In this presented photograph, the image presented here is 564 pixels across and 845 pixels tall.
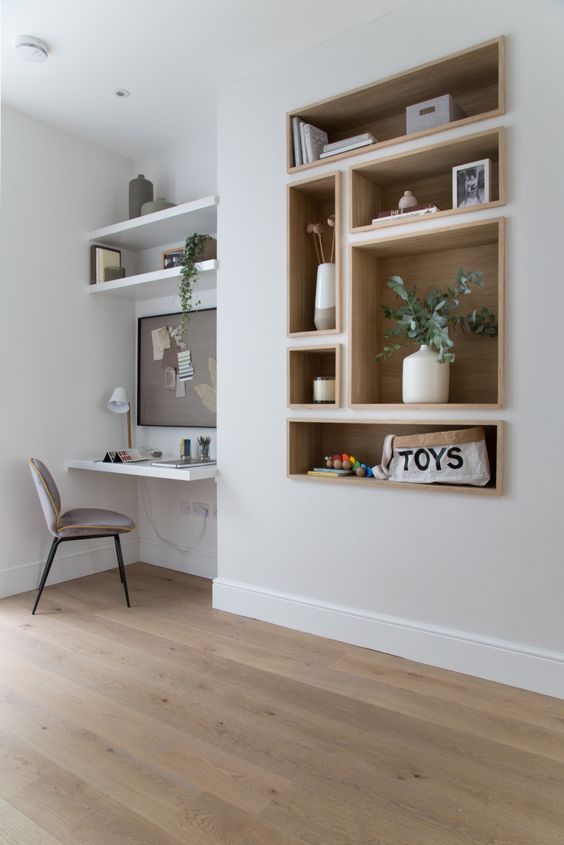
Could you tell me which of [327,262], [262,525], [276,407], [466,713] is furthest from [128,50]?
[466,713]

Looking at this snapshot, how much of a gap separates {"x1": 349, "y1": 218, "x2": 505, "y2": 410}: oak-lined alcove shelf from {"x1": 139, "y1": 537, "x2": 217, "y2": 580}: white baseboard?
1553 mm

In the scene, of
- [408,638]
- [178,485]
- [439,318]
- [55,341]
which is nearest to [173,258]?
[55,341]

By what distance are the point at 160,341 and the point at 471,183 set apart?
2163 mm

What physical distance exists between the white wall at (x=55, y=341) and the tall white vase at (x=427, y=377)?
2.03m

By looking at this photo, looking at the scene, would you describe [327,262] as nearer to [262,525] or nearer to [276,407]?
[276,407]

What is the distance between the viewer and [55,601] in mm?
3193

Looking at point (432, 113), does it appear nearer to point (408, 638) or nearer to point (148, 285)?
point (148, 285)

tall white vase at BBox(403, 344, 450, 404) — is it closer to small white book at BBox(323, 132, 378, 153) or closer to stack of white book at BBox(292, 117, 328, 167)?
small white book at BBox(323, 132, 378, 153)

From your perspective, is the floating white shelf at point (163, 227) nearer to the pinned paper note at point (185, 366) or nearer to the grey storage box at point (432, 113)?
the pinned paper note at point (185, 366)

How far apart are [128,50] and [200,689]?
2828mm

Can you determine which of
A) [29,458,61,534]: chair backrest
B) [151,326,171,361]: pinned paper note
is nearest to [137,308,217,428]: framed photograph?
[151,326,171,361]: pinned paper note

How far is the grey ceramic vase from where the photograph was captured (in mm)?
3629

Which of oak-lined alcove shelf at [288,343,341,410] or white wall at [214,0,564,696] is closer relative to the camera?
white wall at [214,0,564,696]

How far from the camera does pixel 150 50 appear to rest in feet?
9.03
